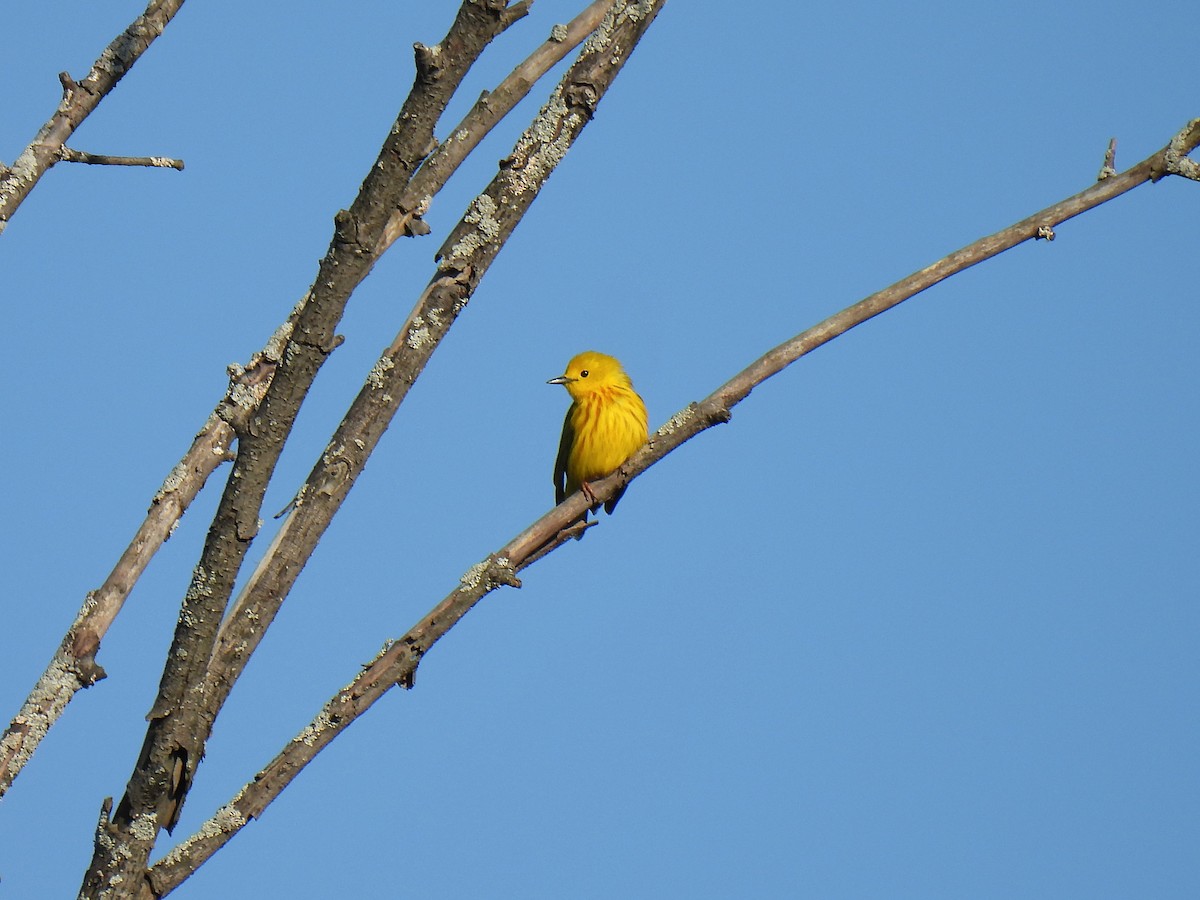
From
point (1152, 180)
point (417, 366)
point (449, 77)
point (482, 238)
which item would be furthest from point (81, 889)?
point (1152, 180)

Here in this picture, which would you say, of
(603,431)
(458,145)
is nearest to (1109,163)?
(458,145)

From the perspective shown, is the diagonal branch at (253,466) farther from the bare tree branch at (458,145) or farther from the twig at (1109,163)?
the twig at (1109,163)

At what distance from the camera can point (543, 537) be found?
402cm

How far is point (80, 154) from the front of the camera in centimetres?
427

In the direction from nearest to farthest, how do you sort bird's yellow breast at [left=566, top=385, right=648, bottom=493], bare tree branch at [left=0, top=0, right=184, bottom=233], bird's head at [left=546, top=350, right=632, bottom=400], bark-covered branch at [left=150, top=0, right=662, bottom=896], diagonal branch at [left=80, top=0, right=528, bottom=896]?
diagonal branch at [left=80, top=0, right=528, bottom=896]
bark-covered branch at [left=150, top=0, right=662, bottom=896]
bare tree branch at [left=0, top=0, right=184, bottom=233]
bird's yellow breast at [left=566, top=385, right=648, bottom=493]
bird's head at [left=546, top=350, right=632, bottom=400]

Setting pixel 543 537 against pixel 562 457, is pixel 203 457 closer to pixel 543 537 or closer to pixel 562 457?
pixel 543 537

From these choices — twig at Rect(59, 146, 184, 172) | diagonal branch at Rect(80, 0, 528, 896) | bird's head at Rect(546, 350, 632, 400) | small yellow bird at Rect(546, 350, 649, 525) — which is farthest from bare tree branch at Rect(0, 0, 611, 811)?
bird's head at Rect(546, 350, 632, 400)

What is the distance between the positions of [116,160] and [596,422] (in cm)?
417

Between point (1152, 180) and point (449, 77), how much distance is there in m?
2.17

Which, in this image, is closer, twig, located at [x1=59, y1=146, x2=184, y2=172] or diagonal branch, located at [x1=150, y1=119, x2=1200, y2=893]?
diagonal branch, located at [x1=150, y1=119, x2=1200, y2=893]

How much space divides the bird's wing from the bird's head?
169 millimetres

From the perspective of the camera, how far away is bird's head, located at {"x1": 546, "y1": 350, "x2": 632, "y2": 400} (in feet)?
27.8

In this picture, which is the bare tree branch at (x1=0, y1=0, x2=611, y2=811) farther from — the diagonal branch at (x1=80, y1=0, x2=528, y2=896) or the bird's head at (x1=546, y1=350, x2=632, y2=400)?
the bird's head at (x1=546, y1=350, x2=632, y2=400)

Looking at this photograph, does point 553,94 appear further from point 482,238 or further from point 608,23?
point 482,238
